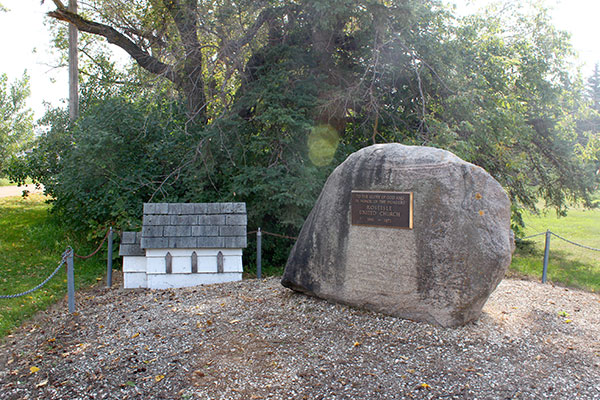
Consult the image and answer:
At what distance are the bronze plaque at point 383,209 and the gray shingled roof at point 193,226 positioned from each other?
113 inches

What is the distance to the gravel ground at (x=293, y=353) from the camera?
456 centimetres

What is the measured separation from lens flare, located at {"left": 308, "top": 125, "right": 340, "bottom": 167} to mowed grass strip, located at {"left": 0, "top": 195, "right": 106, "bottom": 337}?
17.3 ft

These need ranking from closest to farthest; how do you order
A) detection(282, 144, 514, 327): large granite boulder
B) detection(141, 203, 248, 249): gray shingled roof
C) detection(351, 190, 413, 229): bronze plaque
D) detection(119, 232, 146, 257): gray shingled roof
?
detection(282, 144, 514, 327): large granite boulder → detection(351, 190, 413, 229): bronze plaque → detection(141, 203, 248, 249): gray shingled roof → detection(119, 232, 146, 257): gray shingled roof

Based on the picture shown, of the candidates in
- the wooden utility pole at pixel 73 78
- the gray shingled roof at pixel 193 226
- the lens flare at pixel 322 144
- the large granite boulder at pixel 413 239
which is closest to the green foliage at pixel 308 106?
the lens flare at pixel 322 144

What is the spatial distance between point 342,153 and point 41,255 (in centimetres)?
765

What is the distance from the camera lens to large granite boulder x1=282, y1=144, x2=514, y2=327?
5.57m

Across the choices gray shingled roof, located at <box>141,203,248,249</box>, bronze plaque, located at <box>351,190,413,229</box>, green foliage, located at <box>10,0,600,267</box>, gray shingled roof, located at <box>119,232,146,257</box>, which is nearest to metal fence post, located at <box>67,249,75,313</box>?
gray shingled roof, located at <box>141,203,248,249</box>

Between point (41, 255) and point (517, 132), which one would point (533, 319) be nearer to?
point (517, 132)

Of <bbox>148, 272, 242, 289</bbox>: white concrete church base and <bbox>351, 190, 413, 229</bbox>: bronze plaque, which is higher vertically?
<bbox>351, 190, 413, 229</bbox>: bronze plaque

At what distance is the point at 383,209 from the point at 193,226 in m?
3.85

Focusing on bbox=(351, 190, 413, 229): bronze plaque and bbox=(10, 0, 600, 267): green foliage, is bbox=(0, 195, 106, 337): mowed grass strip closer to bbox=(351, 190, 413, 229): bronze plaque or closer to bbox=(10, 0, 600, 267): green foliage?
bbox=(10, 0, 600, 267): green foliage

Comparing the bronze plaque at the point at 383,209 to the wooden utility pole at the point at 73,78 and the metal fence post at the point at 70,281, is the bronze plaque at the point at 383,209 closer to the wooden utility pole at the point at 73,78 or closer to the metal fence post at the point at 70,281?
the metal fence post at the point at 70,281

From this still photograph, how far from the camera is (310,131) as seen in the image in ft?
33.4

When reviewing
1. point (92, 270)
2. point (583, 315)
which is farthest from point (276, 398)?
point (92, 270)
